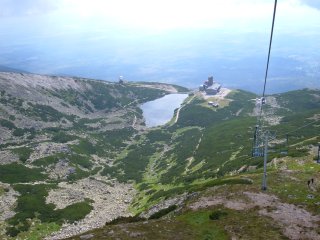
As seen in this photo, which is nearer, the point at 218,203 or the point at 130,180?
the point at 218,203

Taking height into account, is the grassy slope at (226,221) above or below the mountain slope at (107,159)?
above

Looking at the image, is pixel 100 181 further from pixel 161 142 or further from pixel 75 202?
pixel 161 142

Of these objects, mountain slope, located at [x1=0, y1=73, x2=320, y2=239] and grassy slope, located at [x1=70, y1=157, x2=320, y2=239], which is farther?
mountain slope, located at [x1=0, y1=73, x2=320, y2=239]

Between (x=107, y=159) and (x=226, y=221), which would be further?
(x=107, y=159)

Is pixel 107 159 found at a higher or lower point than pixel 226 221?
lower

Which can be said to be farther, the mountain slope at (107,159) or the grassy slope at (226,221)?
the mountain slope at (107,159)

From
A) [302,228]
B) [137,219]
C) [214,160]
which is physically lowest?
[214,160]

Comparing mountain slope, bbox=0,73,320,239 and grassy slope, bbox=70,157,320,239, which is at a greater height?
grassy slope, bbox=70,157,320,239

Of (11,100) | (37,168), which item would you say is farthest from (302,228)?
(11,100)

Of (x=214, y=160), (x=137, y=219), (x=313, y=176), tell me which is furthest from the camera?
(x=214, y=160)

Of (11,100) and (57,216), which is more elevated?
(11,100)

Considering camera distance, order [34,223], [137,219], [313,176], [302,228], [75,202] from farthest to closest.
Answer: [75,202] → [34,223] → [313,176] → [137,219] → [302,228]
